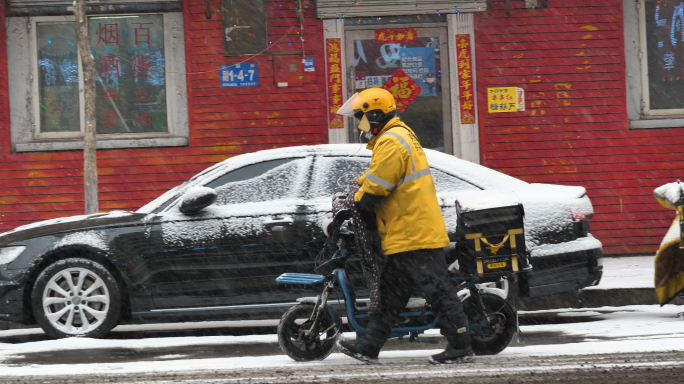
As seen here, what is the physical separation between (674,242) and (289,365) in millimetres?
3627

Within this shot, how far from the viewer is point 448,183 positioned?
7328 mm

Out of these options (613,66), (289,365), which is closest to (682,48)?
(613,66)

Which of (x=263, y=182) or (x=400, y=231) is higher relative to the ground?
(x=263, y=182)

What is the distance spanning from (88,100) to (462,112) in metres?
4.96

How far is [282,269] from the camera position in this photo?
→ 716 cm

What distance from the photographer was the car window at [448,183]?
7.29 m

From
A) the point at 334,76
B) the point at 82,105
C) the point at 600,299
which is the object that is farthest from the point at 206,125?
the point at 600,299

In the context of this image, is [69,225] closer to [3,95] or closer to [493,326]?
[493,326]

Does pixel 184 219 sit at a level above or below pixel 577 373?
above

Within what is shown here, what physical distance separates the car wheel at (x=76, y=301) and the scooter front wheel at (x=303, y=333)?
6.61ft

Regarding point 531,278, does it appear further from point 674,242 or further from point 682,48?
point 682,48

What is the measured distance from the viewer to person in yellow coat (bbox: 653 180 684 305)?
7.38m

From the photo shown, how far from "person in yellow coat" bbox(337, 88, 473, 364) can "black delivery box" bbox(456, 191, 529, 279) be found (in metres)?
0.24

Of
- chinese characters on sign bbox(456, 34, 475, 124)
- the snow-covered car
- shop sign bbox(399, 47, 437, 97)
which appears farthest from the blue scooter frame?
shop sign bbox(399, 47, 437, 97)
